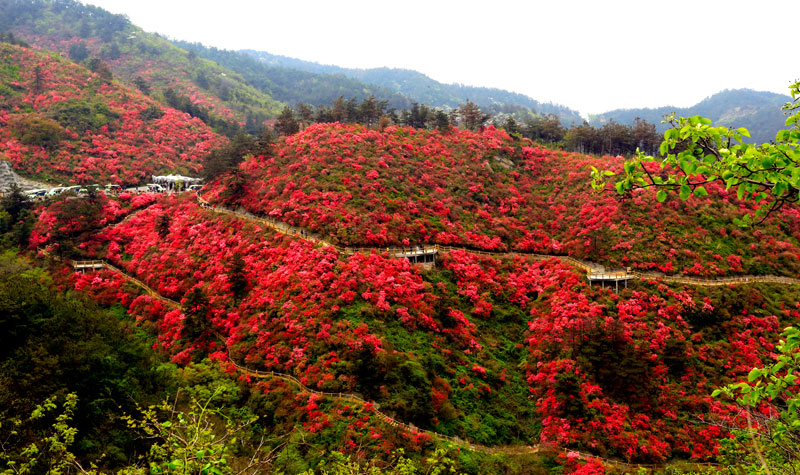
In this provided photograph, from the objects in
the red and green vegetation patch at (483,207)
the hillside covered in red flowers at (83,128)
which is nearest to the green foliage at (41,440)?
the red and green vegetation patch at (483,207)

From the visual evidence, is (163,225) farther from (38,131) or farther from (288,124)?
(38,131)

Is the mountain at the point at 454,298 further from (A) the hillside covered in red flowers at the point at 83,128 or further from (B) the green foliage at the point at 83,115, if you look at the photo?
A: (B) the green foliage at the point at 83,115

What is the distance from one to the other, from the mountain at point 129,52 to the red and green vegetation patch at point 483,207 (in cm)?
7688

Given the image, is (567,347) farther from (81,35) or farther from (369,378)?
(81,35)

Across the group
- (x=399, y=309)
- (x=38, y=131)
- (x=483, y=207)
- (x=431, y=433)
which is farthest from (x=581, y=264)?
(x=38, y=131)

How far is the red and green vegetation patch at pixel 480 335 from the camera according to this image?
2261 cm

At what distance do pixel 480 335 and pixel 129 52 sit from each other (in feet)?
507

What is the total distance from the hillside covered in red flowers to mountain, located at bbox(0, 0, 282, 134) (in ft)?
87.8

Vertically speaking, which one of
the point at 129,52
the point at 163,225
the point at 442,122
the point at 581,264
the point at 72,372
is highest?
the point at 129,52

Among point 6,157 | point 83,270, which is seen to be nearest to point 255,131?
point 6,157

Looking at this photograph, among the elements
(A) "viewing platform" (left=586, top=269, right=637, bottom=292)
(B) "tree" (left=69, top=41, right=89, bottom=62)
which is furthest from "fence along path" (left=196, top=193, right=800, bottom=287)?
(B) "tree" (left=69, top=41, right=89, bottom=62)

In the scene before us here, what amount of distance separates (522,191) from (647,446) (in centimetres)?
3189

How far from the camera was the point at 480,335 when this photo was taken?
98.0 ft

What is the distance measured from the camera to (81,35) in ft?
452
